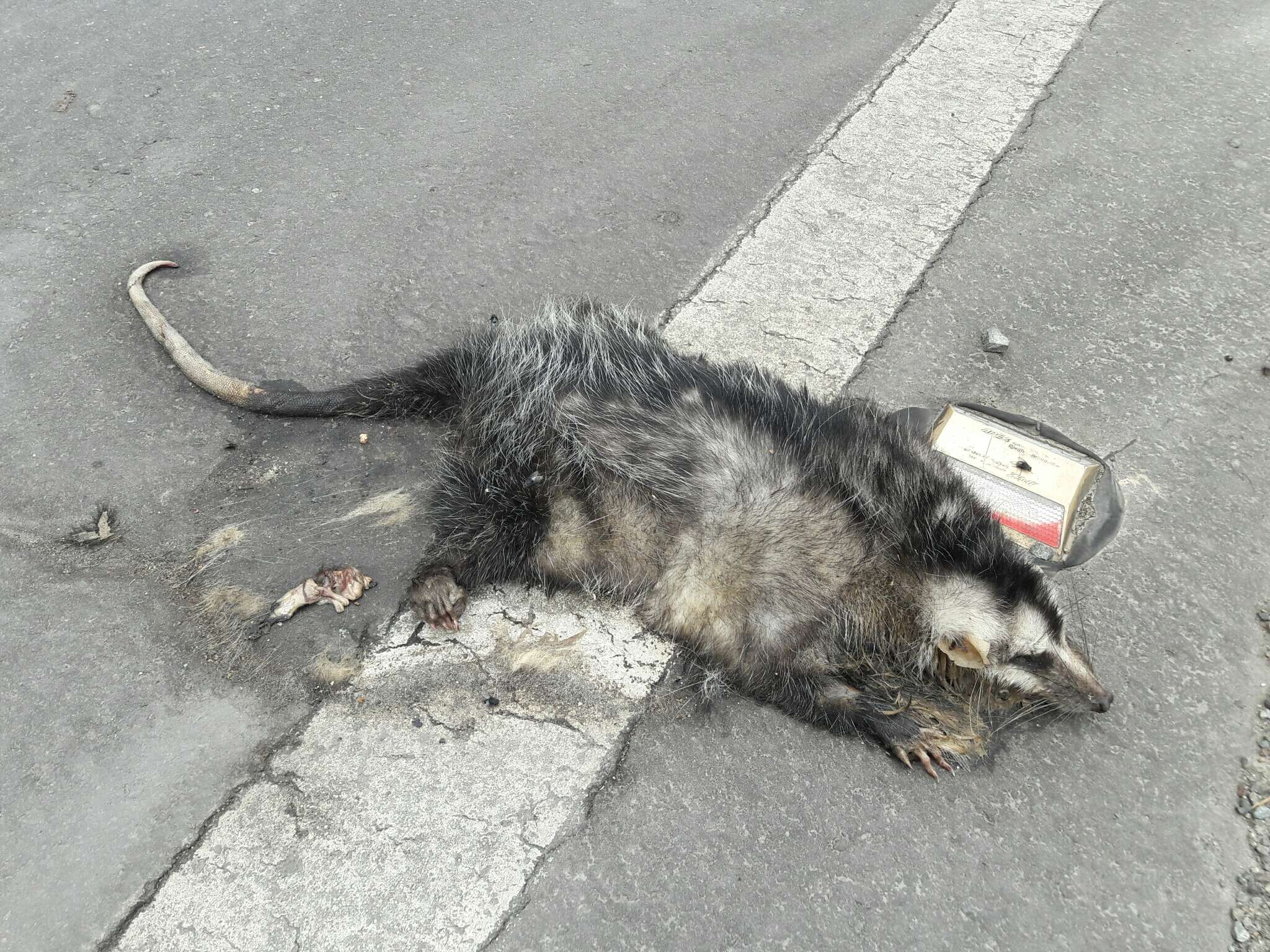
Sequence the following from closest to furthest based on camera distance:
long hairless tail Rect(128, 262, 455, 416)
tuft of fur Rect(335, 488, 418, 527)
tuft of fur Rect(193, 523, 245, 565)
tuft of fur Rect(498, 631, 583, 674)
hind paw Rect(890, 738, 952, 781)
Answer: hind paw Rect(890, 738, 952, 781), tuft of fur Rect(498, 631, 583, 674), tuft of fur Rect(193, 523, 245, 565), tuft of fur Rect(335, 488, 418, 527), long hairless tail Rect(128, 262, 455, 416)

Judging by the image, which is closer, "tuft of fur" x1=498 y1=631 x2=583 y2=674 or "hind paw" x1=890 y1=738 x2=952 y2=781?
"hind paw" x1=890 y1=738 x2=952 y2=781

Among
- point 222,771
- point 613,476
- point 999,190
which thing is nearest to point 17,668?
point 222,771

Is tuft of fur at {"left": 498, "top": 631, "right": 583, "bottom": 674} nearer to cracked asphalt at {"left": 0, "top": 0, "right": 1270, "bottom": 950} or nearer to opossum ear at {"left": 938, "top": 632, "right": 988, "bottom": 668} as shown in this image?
cracked asphalt at {"left": 0, "top": 0, "right": 1270, "bottom": 950}

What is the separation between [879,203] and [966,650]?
208 centimetres

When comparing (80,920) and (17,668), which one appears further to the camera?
(17,668)

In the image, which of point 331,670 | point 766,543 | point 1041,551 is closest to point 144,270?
point 331,670

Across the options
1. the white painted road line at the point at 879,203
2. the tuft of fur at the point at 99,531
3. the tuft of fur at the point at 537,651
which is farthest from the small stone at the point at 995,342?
the tuft of fur at the point at 99,531

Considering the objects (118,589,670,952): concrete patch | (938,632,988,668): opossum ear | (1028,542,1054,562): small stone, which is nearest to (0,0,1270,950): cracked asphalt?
(118,589,670,952): concrete patch

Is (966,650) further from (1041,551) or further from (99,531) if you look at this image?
(99,531)

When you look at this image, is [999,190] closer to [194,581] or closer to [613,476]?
[613,476]

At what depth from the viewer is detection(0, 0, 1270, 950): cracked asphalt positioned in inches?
74.7

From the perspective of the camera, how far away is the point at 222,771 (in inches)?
78.8

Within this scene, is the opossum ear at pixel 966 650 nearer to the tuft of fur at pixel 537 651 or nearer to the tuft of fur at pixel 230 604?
the tuft of fur at pixel 537 651

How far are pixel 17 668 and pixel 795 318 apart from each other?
2.59 metres
